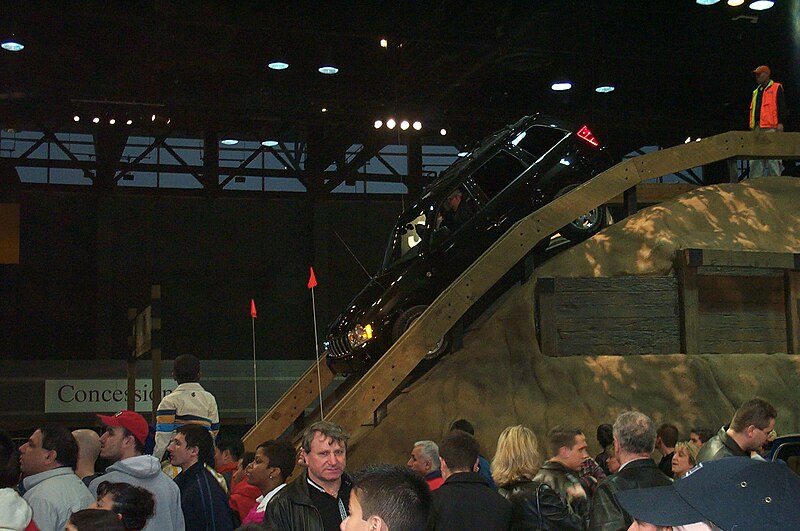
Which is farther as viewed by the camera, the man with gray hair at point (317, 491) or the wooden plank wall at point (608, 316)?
the wooden plank wall at point (608, 316)

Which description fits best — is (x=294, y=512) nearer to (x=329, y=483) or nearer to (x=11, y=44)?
(x=329, y=483)

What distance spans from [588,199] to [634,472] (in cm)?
720

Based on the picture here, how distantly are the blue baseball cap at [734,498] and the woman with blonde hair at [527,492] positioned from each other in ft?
10.5

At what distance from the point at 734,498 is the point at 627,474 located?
3135mm

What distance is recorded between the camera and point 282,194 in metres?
27.5

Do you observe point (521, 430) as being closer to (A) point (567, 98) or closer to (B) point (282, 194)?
(A) point (567, 98)

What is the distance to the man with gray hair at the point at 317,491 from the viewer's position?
16.9ft

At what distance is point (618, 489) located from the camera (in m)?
5.25

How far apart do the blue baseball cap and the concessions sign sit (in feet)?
69.7

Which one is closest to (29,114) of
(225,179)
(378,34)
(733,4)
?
(225,179)

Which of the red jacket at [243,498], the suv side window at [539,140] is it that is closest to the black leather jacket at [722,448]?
the red jacket at [243,498]

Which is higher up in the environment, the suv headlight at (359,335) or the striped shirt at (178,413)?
the suv headlight at (359,335)

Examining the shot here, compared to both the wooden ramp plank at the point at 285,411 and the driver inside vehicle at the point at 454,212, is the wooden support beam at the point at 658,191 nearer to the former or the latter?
the driver inside vehicle at the point at 454,212

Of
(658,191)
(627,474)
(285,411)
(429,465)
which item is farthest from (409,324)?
(627,474)
